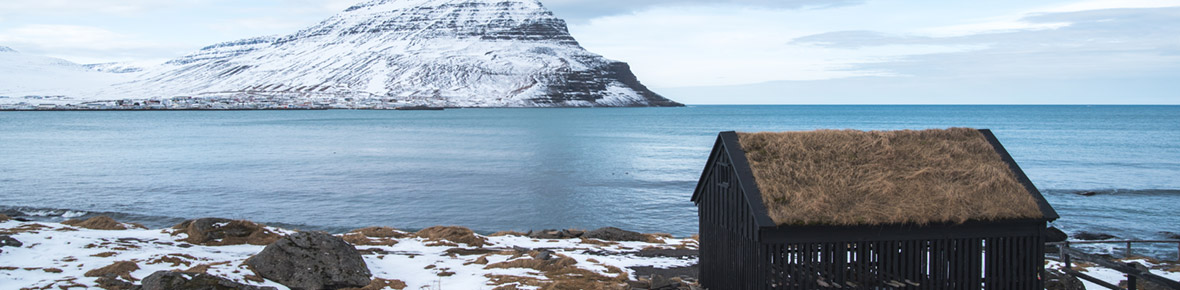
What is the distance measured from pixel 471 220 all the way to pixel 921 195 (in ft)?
75.2

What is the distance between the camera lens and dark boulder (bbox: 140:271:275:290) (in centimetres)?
1272

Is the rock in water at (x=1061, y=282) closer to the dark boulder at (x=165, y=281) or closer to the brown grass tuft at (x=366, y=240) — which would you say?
the brown grass tuft at (x=366, y=240)

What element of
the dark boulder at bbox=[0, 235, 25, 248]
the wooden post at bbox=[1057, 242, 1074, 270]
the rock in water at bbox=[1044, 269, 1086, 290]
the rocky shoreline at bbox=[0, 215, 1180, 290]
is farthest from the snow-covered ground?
the dark boulder at bbox=[0, 235, 25, 248]

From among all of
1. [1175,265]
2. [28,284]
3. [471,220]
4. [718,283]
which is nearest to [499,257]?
[718,283]

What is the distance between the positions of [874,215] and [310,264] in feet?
33.2

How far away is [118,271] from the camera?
14.4 metres

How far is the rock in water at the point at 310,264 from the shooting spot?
1477 cm

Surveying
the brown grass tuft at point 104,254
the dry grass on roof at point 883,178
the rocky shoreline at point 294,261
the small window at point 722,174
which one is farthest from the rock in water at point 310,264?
the dry grass on roof at point 883,178

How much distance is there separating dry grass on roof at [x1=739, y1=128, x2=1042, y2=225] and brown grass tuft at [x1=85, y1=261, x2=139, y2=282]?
11.2 metres

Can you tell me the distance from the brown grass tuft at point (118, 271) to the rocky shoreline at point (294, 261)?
0.02 m


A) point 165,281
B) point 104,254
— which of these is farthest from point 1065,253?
point 104,254

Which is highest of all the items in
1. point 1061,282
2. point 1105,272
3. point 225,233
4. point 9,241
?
point 9,241

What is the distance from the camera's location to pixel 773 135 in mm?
13891

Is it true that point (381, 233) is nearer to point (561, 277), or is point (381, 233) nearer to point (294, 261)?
point (294, 261)
